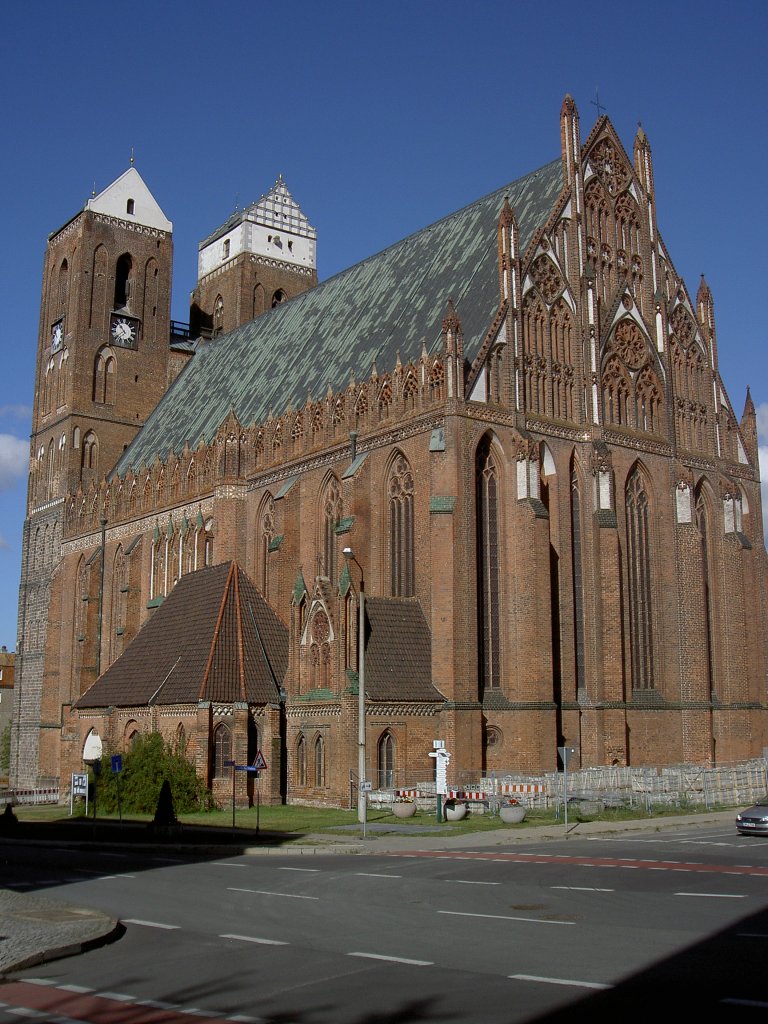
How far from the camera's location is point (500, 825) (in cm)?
3095

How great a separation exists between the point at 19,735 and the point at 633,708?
39.7m

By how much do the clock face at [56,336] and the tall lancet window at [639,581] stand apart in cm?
3932

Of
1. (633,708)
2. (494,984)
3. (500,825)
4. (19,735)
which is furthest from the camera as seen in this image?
(19,735)

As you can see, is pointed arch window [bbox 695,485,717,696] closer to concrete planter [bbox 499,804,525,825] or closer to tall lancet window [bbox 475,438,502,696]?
tall lancet window [bbox 475,438,502,696]

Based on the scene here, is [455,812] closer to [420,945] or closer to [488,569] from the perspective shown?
[488,569]

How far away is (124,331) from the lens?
70.3 meters

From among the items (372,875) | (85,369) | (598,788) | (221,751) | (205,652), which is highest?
(85,369)

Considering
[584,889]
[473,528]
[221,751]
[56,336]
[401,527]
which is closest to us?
[584,889]

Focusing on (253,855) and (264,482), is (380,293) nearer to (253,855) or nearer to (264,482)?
(264,482)

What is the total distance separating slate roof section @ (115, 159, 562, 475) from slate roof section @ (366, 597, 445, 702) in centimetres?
918

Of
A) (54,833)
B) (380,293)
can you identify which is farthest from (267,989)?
(380,293)

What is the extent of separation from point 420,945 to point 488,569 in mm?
27071

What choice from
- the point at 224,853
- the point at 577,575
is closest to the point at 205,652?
the point at 577,575

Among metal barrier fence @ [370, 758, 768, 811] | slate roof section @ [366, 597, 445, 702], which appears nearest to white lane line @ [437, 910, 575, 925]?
metal barrier fence @ [370, 758, 768, 811]
